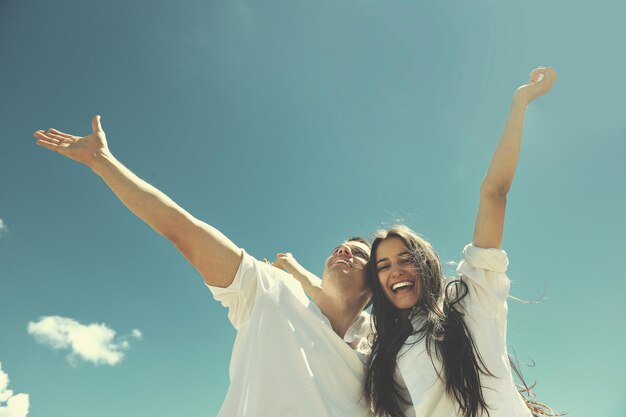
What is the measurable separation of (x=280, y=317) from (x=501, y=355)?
2.09 metres

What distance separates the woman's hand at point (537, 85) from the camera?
4.59 meters

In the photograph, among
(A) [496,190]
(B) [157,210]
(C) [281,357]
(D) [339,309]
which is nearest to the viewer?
(B) [157,210]

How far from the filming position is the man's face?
583 cm

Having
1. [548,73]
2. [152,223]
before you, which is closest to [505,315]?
[548,73]

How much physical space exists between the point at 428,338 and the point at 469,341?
0.39 m

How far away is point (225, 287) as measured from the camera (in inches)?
161

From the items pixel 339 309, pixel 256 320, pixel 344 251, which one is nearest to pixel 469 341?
pixel 339 309

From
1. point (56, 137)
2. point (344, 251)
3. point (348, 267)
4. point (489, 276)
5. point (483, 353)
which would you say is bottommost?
point (483, 353)

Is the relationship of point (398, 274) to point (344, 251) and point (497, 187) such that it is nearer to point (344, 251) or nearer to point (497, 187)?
point (344, 251)

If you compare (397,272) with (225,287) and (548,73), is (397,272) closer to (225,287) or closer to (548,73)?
(225,287)

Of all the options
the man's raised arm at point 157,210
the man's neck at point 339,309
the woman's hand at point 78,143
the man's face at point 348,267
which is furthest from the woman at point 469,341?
the woman's hand at point 78,143

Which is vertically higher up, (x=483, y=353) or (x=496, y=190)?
(x=496, y=190)

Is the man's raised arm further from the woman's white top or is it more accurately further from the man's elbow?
the man's elbow

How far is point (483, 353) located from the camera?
163 inches
